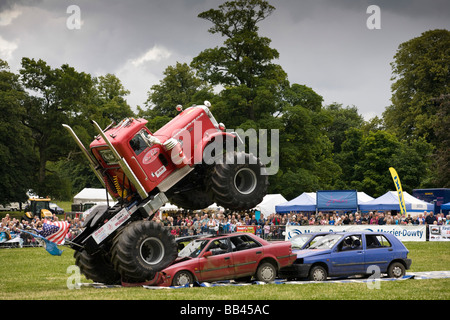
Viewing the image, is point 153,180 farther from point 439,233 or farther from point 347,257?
point 439,233

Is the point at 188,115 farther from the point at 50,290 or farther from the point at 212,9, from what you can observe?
the point at 212,9

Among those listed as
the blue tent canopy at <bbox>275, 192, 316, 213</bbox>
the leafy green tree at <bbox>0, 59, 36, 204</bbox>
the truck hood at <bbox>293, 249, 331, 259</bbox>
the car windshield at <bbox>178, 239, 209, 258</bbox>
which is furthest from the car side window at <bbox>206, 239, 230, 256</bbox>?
the leafy green tree at <bbox>0, 59, 36, 204</bbox>

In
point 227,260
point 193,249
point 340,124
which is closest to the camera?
point 227,260

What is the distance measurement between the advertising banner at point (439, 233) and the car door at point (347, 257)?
18146mm

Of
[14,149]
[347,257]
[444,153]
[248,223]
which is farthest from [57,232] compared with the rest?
[444,153]

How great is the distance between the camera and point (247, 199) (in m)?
15.2

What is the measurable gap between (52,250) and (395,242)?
9894 mm

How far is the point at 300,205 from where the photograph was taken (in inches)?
1629

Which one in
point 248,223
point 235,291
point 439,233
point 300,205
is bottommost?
point 235,291

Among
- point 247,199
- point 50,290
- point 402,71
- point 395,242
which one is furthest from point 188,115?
point 402,71

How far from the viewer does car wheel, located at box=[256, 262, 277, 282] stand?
16797 mm

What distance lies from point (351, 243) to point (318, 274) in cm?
143

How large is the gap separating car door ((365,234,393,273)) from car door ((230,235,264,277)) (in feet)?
10.8

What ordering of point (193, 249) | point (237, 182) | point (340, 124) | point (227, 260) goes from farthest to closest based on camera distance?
point (340, 124) < point (193, 249) < point (227, 260) < point (237, 182)
